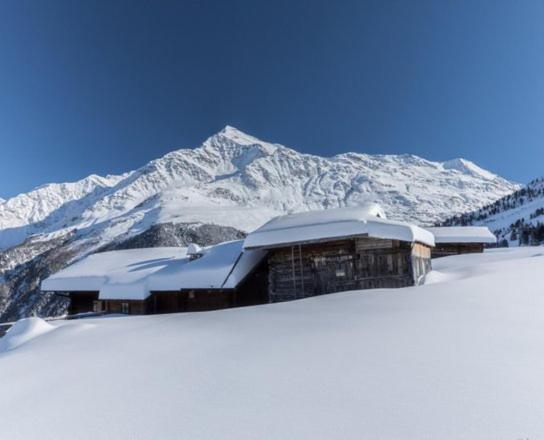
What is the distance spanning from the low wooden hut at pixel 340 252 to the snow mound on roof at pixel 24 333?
8500mm

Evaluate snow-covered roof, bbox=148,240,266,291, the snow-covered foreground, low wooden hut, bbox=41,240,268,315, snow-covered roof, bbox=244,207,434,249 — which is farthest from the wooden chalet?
the snow-covered foreground

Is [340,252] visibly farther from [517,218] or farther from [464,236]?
[517,218]

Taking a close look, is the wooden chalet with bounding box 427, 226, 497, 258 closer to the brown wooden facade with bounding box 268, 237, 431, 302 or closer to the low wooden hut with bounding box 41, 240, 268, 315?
the brown wooden facade with bounding box 268, 237, 431, 302

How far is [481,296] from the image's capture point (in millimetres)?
7477

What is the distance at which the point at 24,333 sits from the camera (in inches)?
322

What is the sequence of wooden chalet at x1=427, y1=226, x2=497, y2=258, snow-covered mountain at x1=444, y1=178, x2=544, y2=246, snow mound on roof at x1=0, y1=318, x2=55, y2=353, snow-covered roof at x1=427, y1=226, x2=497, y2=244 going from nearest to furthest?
snow mound on roof at x1=0, y1=318, x2=55, y2=353, snow-covered roof at x1=427, y1=226, x2=497, y2=244, wooden chalet at x1=427, y1=226, x2=497, y2=258, snow-covered mountain at x1=444, y1=178, x2=544, y2=246

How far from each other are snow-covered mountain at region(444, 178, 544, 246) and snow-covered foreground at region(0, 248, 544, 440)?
73537 mm

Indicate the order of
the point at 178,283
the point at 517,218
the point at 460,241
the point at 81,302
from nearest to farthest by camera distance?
the point at 178,283 → the point at 81,302 → the point at 460,241 → the point at 517,218

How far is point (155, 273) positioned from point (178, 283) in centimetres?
218

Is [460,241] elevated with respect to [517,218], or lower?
lower

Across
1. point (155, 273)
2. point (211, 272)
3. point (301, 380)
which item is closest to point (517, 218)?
point (211, 272)

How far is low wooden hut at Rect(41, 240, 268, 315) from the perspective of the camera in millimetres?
18094

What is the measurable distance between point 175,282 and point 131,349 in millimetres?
13633

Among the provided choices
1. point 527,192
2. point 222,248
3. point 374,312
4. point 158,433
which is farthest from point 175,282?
point 527,192
